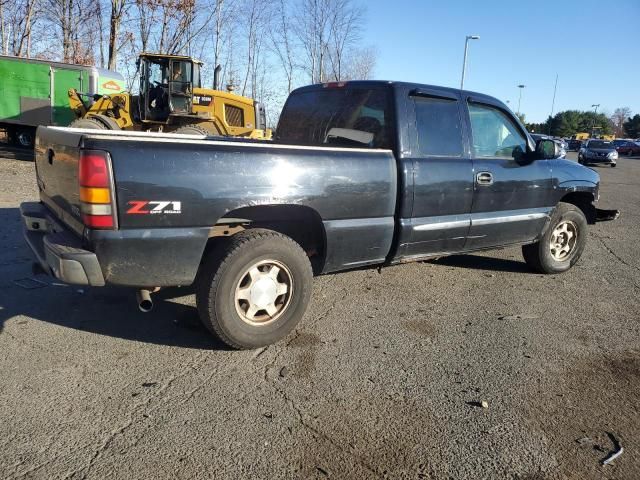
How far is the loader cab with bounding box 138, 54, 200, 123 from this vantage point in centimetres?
1395

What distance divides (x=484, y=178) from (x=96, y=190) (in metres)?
3.41

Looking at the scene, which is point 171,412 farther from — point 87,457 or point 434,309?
point 434,309

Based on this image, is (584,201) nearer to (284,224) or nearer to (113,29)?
(284,224)

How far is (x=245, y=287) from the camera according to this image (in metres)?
3.57

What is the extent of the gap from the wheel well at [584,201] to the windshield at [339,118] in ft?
9.62

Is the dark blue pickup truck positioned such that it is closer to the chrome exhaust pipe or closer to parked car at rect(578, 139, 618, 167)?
the chrome exhaust pipe

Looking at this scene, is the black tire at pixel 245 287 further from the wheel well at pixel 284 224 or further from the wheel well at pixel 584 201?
the wheel well at pixel 584 201

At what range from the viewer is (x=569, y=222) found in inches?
231

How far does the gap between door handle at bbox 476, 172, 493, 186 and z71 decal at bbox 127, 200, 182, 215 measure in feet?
9.35

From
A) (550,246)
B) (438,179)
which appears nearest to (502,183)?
(438,179)

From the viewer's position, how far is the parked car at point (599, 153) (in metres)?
30.9

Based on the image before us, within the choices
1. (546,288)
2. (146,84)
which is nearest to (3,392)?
(546,288)

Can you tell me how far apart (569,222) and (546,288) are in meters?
0.97

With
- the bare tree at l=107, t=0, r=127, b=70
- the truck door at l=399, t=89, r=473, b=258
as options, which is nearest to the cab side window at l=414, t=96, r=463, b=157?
the truck door at l=399, t=89, r=473, b=258
